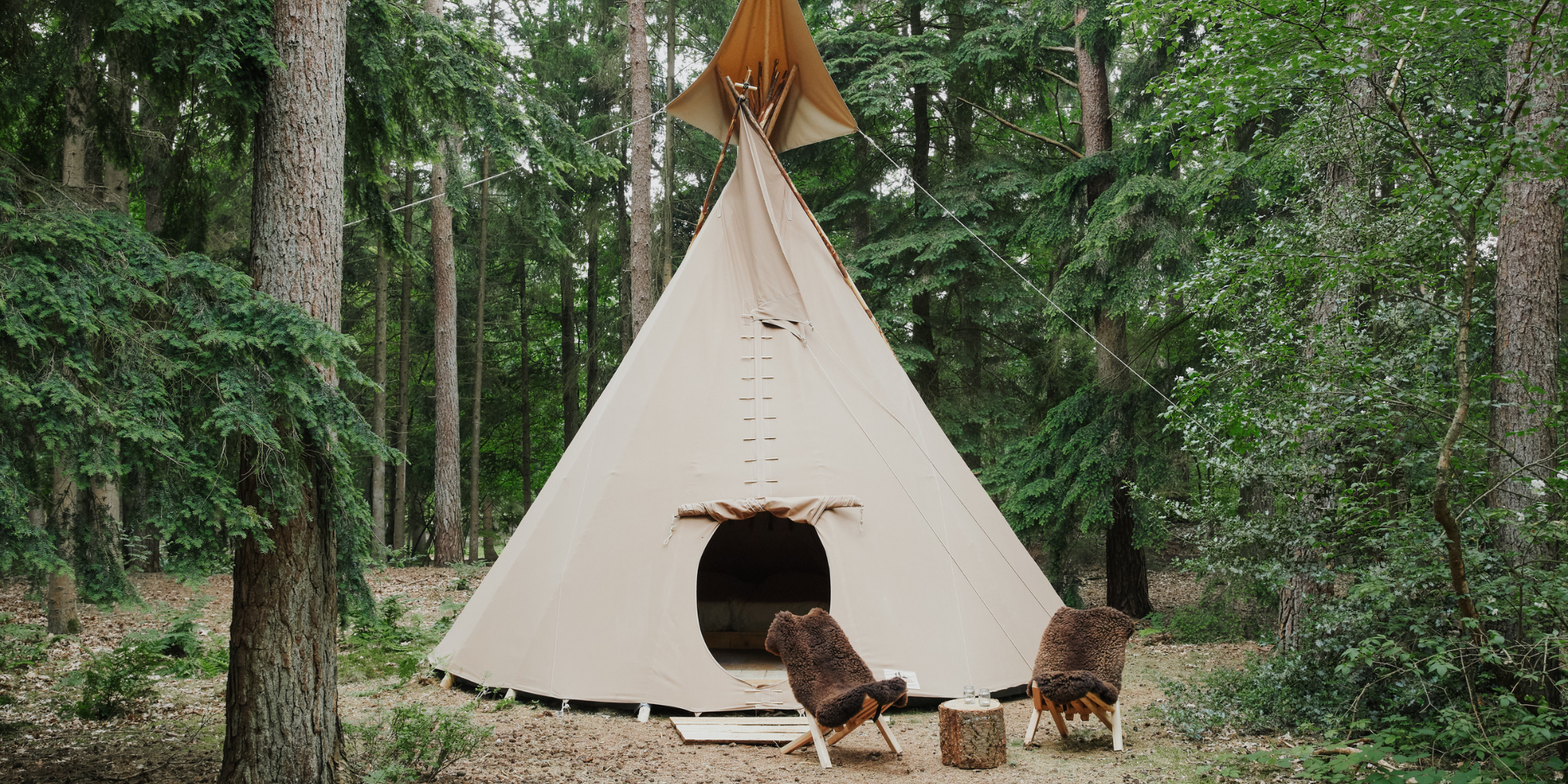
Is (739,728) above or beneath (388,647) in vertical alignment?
beneath

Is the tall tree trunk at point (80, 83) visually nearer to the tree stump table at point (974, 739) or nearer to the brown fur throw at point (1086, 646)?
the tree stump table at point (974, 739)

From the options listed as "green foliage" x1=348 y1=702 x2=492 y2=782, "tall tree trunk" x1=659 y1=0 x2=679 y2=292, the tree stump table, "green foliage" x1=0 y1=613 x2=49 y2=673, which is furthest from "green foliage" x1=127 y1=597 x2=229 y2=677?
"tall tree trunk" x1=659 y1=0 x2=679 y2=292

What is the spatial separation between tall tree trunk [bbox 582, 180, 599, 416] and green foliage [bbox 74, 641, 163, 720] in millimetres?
9056

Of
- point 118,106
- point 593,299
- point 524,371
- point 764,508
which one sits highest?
point 593,299

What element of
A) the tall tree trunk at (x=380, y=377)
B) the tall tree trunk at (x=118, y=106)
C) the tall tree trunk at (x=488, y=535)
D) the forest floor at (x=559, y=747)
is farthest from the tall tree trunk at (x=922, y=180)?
the tall tree trunk at (x=488, y=535)

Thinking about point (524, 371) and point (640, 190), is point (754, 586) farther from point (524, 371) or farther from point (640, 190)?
point (524, 371)

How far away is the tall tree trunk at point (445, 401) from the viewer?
485 inches

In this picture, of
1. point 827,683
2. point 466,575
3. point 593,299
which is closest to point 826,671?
point 827,683

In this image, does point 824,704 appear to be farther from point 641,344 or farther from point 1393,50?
point 1393,50

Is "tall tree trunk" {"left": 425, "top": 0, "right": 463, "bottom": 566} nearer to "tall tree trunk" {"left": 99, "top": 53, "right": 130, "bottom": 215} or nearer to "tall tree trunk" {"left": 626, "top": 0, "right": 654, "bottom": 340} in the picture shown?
"tall tree trunk" {"left": 626, "top": 0, "right": 654, "bottom": 340}

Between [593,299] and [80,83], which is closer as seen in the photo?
[80,83]

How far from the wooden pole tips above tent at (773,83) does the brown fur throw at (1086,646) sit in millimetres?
4535

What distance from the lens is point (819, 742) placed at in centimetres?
483

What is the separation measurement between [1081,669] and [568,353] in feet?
43.9
